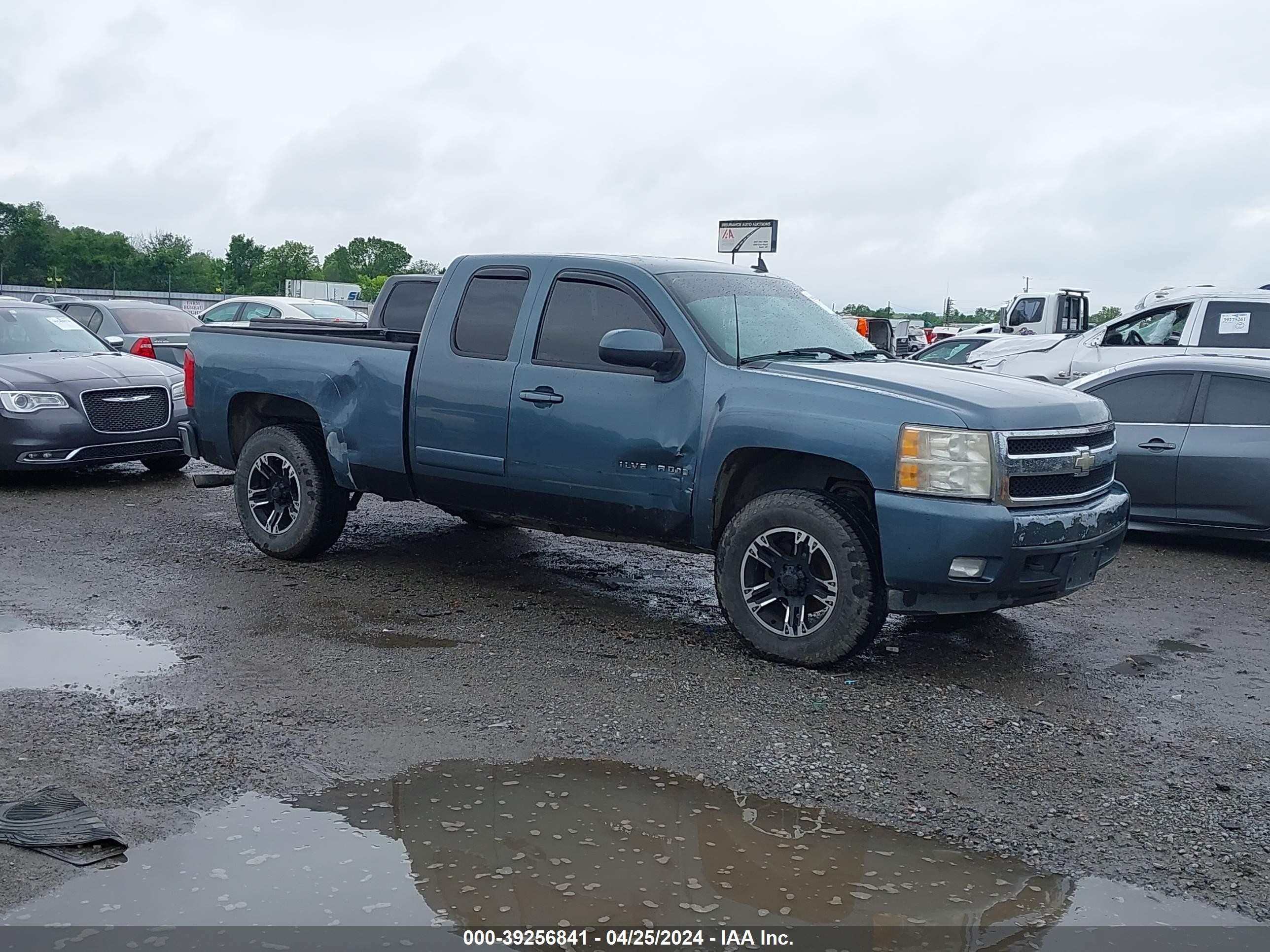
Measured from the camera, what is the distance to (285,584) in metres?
7.39

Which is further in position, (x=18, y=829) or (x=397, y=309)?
(x=397, y=309)

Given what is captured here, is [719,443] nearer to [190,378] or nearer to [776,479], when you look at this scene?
[776,479]

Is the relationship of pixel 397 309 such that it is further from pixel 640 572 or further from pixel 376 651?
pixel 376 651

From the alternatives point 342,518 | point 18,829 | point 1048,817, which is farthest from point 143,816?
point 342,518

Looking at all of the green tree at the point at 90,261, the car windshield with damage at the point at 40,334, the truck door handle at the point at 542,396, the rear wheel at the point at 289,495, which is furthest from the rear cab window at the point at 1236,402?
the green tree at the point at 90,261

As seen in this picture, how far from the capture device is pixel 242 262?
139 metres

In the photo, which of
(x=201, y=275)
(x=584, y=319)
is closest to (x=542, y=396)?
(x=584, y=319)

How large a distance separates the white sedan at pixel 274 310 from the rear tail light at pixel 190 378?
881 centimetres

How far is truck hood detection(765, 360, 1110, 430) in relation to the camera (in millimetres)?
5586

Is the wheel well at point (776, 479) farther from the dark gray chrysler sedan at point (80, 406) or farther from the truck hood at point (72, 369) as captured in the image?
the truck hood at point (72, 369)

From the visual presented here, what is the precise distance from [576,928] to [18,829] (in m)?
1.81

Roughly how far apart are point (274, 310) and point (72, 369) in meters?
8.06

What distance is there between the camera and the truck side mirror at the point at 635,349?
6113mm

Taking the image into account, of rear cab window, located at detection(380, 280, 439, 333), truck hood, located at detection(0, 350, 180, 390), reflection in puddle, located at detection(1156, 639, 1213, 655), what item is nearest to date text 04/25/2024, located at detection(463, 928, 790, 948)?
reflection in puddle, located at detection(1156, 639, 1213, 655)
